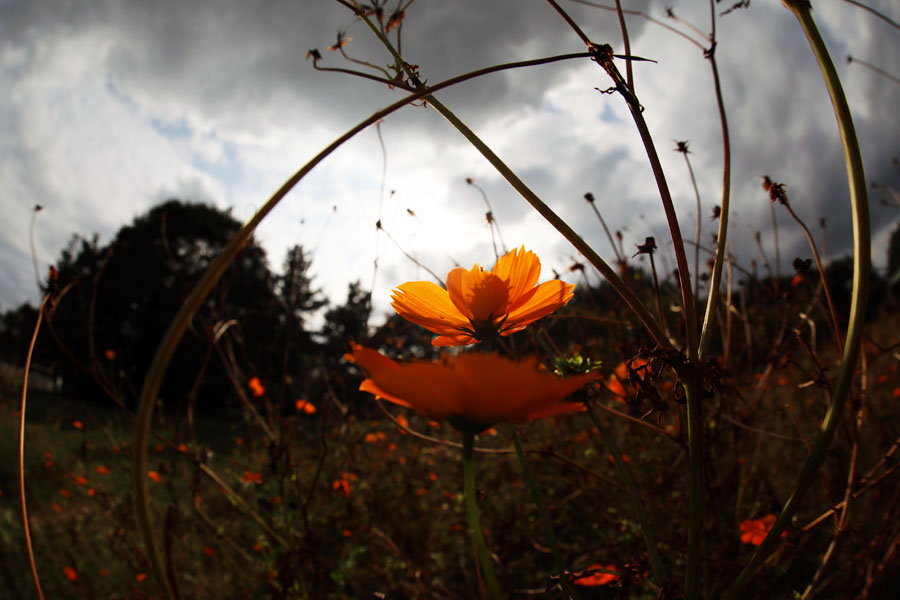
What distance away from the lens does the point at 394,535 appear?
2252 mm

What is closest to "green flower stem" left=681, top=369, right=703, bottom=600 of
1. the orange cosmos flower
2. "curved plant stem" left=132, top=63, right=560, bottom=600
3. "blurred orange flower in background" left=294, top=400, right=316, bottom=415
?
the orange cosmos flower

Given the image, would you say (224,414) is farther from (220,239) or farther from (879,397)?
(879,397)

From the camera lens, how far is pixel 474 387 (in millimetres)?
285

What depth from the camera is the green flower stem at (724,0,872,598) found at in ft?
0.90

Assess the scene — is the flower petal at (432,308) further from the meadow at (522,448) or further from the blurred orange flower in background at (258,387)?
the blurred orange flower in background at (258,387)

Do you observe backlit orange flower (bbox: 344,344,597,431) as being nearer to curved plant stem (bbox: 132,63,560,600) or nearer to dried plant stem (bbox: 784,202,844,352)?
curved plant stem (bbox: 132,63,560,600)

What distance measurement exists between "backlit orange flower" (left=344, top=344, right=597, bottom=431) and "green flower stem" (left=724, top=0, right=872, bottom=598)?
5.1 inches

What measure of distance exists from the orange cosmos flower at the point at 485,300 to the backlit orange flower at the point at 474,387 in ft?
0.45

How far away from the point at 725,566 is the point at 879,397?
9.13 feet

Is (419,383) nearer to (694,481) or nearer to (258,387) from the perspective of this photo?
(694,481)

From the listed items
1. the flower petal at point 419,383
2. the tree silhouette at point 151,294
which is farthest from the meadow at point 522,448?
the tree silhouette at point 151,294

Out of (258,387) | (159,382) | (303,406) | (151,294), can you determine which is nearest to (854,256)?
(159,382)

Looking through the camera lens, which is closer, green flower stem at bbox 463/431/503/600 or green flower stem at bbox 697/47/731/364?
green flower stem at bbox 463/431/503/600

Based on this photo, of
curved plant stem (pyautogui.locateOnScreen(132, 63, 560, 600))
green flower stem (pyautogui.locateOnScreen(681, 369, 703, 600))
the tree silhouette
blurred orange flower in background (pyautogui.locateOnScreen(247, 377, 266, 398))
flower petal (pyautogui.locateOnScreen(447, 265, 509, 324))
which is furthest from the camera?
the tree silhouette
